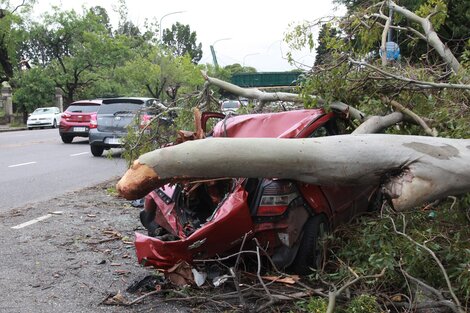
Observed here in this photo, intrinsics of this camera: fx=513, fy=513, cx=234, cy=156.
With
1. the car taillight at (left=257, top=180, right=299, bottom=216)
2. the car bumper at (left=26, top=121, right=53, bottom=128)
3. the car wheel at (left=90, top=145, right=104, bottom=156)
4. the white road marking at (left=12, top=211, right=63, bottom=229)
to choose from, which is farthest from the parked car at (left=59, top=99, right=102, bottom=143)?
the car taillight at (left=257, top=180, right=299, bottom=216)

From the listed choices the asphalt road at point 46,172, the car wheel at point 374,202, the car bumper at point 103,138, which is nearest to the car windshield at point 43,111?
the asphalt road at point 46,172

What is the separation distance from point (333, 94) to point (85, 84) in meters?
44.0

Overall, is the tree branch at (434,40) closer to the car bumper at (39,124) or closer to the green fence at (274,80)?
the green fence at (274,80)

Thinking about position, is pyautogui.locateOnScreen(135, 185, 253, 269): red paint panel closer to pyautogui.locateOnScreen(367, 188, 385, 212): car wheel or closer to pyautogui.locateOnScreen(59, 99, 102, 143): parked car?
pyautogui.locateOnScreen(367, 188, 385, 212): car wheel

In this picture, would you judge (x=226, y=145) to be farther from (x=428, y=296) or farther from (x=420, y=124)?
(x=420, y=124)

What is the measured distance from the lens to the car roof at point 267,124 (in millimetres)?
5071

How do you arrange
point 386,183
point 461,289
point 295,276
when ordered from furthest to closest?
point 295,276
point 386,183
point 461,289

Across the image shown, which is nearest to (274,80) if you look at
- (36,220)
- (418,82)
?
(36,220)

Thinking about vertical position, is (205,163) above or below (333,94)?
below

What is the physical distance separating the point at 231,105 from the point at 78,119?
43.7 ft

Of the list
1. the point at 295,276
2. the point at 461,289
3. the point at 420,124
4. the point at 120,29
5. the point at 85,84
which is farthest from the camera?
the point at 120,29

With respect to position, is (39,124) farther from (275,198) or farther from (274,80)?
(275,198)

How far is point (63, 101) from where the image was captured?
46594 millimetres

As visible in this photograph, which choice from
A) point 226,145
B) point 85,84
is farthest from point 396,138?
point 85,84
